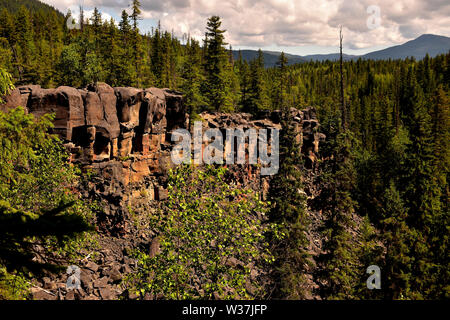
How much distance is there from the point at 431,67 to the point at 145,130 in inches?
4955

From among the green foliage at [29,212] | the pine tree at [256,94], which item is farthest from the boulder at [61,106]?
→ the pine tree at [256,94]

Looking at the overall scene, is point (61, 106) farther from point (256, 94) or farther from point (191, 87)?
point (256, 94)

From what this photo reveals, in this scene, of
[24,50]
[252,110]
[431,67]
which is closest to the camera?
[252,110]

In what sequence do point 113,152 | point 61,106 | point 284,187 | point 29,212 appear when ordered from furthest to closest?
1. point 113,152
2. point 284,187
3. point 61,106
4. point 29,212

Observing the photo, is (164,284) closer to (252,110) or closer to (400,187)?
(400,187)

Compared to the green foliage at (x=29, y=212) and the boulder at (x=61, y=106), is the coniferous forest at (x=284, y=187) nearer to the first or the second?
the green foliage at (x=29, y=212)
